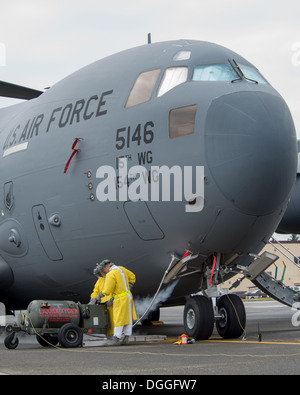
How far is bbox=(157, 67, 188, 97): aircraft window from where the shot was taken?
37.4 feet

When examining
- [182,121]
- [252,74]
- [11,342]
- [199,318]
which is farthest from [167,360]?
[252,74]

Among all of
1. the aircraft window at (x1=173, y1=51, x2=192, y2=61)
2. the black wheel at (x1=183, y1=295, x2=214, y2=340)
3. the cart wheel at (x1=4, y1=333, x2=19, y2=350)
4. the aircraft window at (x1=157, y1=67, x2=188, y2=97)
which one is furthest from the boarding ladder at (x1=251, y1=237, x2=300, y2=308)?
the cart wheel at (x1=4, y1=333, x2=19, y2=350)

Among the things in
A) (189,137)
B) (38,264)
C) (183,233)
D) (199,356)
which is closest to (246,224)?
(183,233)

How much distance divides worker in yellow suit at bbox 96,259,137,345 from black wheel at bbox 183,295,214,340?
0.99m

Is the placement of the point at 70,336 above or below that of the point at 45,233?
below

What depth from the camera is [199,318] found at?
1064 cm

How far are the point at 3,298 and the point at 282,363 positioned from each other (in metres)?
9.88

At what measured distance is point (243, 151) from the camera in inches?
403

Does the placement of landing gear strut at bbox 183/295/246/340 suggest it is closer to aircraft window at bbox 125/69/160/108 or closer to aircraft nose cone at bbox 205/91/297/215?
aircraft nose cone at bbox 205/91/297/215

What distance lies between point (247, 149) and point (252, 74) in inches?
85.2

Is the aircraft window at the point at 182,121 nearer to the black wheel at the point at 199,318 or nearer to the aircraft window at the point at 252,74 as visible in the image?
the aircraft window at the point at 252,74

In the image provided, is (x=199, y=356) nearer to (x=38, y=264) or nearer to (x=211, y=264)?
(x=211, y=264)

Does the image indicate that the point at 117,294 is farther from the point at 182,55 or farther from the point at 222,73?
the point at 182,55

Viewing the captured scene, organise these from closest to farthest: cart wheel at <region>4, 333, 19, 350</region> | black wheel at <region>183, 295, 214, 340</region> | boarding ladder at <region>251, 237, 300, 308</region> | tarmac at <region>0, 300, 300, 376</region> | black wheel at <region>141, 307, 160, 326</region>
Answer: tarmac at <region>0, 300, 300, 376</region>
black wheel at <region>183, 295, 214, 340</region>
cart wheel at <region>4, 333, 19, 350</region>
boarding ladder at <region>251, 237, 300, 308</region>
black wheel at <region>141, 307, 160, 326</region>
